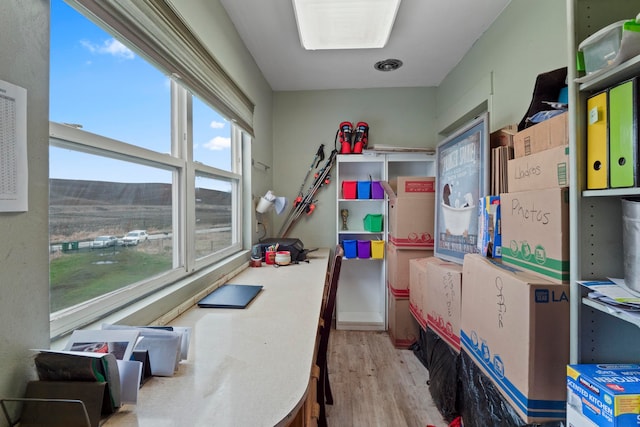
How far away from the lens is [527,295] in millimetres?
1062

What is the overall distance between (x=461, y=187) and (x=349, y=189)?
1.13 meters

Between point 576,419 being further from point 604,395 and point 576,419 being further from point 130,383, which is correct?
point 130,383

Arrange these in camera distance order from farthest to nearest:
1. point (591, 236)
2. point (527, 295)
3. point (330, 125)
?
point (330, 125)
point (527, 295)
point (591, 236)

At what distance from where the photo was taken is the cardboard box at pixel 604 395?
76 centimetres

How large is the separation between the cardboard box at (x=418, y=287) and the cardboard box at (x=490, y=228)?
2.05 ft

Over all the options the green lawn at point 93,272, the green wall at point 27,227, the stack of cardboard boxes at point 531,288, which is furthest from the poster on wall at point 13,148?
the stack of cardboard boxes at point 531,288

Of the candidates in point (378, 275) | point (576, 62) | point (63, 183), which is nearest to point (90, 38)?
point (63, 183)

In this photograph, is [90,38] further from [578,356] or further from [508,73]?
[508,73]

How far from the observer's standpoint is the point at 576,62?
968 millimetres

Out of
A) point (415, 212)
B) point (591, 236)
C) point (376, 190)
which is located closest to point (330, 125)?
point (376, 190)

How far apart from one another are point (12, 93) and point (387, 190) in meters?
2.54

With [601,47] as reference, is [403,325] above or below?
below

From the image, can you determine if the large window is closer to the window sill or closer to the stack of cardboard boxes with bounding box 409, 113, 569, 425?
the window sill

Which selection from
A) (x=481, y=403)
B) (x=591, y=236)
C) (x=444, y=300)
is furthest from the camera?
(x=444, y=300)
